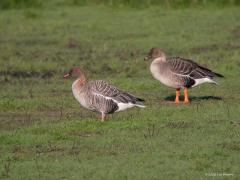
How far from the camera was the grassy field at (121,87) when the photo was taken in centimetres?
919

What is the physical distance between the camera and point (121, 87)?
585 inches

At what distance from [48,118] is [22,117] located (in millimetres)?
409

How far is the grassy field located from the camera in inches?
362

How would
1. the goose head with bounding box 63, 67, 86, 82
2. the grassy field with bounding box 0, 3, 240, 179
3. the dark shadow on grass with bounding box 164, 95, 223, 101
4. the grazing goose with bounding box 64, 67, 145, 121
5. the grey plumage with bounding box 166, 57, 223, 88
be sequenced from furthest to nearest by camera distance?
the dark shadow on grass with bounding box 164, 95, 223, 101, the grey plumage with bounding box 166, 57, 223, 88, the goose head with bounding box 63, 67, 86, 82, the grazing goose with bounding box 64, 67, 145, 121, the grassy field with bounding box 0, 3, 240, 179

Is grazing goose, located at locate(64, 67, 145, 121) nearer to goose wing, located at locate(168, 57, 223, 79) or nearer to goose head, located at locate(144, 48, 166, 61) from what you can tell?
goose wing, located at locate(168, 57, 223, 79)

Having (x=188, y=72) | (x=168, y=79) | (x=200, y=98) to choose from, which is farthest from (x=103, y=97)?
(x=200, y=98)

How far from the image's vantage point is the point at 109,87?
1151 centimetres

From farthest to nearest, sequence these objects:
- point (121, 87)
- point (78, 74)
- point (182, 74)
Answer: point (121, 87)
point (182, 74)
point (78, 74)

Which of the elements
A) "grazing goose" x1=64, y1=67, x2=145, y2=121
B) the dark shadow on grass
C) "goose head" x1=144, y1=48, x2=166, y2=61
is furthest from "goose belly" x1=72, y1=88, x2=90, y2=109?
the dark shadow on grass

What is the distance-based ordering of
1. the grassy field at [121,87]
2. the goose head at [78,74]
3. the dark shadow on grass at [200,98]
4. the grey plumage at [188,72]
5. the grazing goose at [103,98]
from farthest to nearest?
the dark shadow on grass at [200,98], the grey plumage at [188,72], the goose head at [78,74], the grazing goose at [103,98], the grassy field at [121,87]

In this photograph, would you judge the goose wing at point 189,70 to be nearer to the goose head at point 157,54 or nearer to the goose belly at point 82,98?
the goose head at point 157,54

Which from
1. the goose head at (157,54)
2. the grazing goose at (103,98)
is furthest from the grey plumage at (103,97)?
the goose head at (157,54)

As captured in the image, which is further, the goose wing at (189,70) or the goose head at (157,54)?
the goose head at (157,54)

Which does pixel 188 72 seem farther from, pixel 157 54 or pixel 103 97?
pixel 103 97
